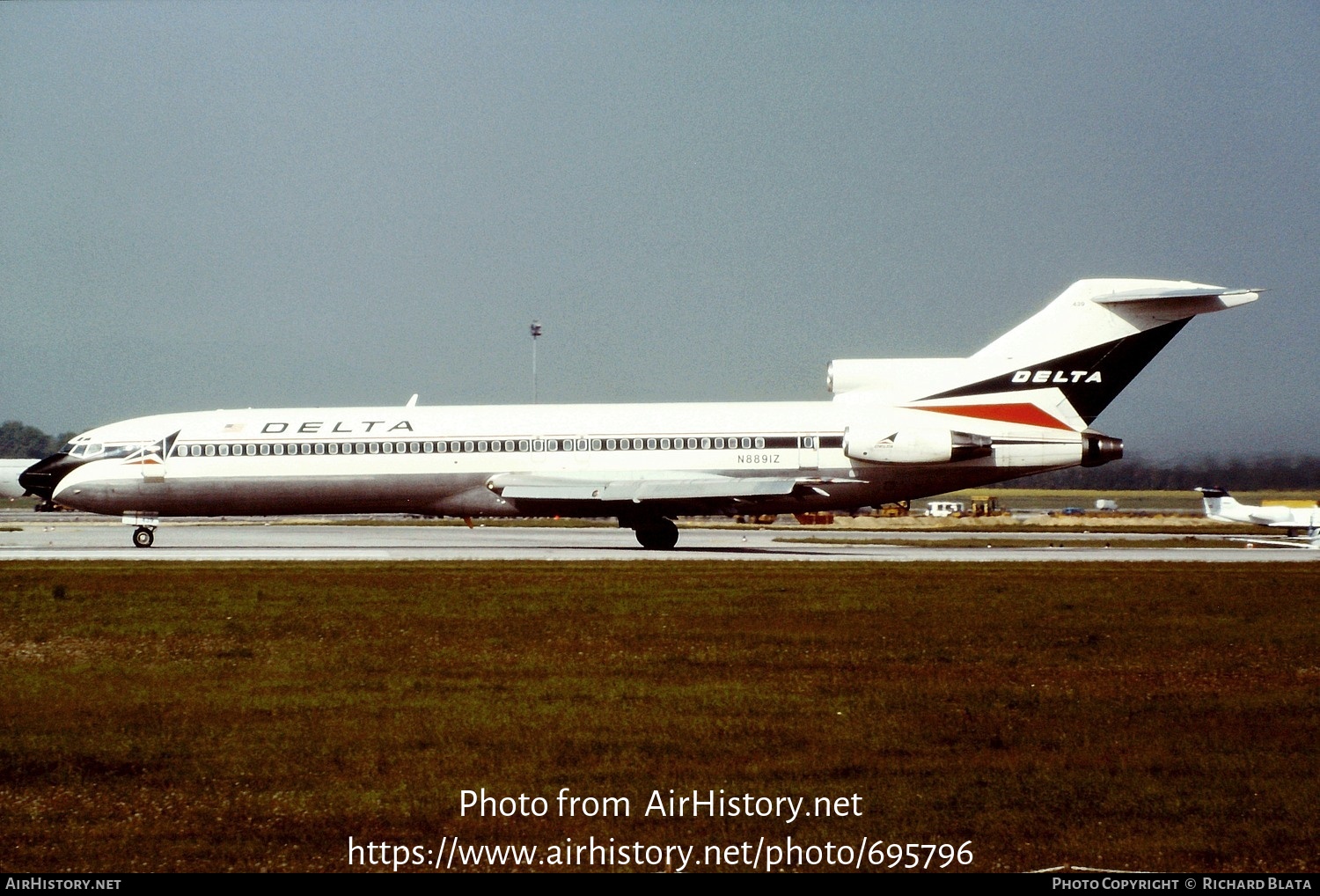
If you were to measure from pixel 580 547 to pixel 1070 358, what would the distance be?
1521 centimetres

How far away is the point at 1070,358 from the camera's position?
122ft

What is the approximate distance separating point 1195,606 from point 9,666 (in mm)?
17153

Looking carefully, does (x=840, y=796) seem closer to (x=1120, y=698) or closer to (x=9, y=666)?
(x=1120, y=698)

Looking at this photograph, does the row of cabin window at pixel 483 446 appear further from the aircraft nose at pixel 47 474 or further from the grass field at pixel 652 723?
the grass field at pixel 652 723

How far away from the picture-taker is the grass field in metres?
7.95

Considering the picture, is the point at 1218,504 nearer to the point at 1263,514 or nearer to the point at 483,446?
the point at 1263,514

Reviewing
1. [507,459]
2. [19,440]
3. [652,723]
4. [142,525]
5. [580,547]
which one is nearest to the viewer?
[652,723]

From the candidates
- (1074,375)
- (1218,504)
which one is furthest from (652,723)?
(1218,504)

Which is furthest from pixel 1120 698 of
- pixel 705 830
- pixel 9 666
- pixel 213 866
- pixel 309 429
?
pixel 309 429

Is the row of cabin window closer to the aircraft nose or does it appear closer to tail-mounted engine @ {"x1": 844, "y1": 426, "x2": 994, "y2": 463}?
tail-mounted engine @ {"x1": 844, "y1": 426, "x2": 994, "y2": 463}

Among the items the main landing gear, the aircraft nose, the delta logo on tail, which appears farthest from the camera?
the aircraft nose

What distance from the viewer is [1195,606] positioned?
68.9 ft

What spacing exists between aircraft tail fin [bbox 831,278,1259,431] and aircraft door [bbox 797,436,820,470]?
386 centimetres

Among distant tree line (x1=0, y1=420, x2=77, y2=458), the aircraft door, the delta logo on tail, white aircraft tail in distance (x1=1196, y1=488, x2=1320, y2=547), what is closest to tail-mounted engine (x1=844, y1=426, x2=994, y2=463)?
the aircraft door
